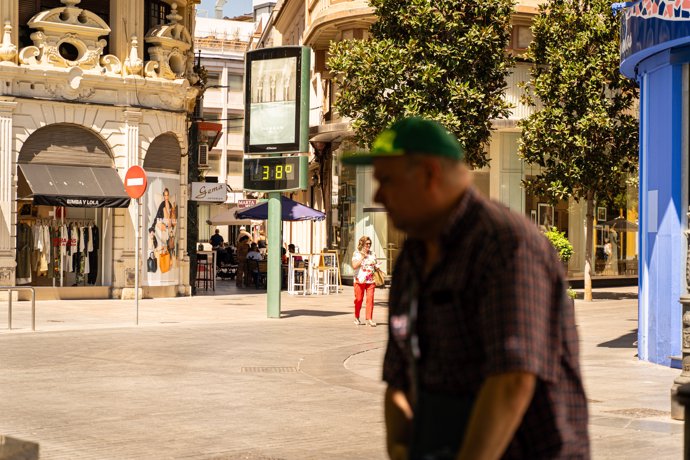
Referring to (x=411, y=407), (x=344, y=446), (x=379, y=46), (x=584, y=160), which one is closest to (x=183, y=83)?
(x=379, y=46)

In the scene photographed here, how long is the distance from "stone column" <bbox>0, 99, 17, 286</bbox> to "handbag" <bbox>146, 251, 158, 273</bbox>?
142 inches

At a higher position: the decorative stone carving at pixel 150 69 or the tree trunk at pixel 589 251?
the decorative stone carving at pixel 150 69

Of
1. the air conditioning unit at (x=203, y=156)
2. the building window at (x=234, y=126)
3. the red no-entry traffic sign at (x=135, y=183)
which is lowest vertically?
the red no-entry traffic sign at (x=135, y=183)

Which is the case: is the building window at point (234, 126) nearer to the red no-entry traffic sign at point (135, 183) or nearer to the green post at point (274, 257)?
the green post at point (274, 257)

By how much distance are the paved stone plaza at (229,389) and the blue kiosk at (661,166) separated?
0.61m

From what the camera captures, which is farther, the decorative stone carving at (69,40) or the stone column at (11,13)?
the decorative stone carving at (69,40)

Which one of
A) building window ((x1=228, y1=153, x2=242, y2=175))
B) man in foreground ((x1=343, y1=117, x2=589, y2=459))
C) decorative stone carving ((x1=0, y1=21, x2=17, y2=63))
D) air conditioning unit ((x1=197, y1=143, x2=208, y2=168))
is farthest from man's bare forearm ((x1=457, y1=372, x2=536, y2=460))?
building window ((x1=228, y1=153, x2=242, y2=175))

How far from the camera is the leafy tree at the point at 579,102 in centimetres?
2897

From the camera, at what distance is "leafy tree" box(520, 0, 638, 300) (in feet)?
95.0

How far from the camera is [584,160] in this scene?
96.8 ft

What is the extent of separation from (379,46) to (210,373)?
595 inches

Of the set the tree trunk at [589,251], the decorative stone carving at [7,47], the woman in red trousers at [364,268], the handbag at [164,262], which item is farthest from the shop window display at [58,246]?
the tree trunk at [589,251]

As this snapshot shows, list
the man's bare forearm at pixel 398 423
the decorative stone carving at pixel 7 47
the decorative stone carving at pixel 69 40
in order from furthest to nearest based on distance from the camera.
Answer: the decorative stone carving at pixel 69 40
the decorative stone carving at pixel 7 47
the man's bare forearm at pixel 398 423

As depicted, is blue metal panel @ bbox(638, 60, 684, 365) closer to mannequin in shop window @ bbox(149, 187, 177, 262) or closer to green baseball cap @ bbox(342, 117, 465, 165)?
green baseball cap @ bbox(342, 117, 465, 165)
